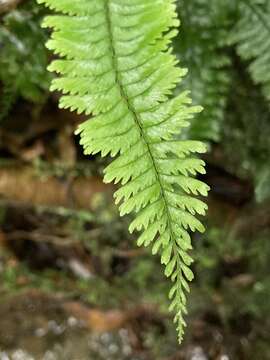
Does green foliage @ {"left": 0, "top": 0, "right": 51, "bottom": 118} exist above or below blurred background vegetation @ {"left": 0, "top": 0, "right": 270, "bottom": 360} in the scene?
above

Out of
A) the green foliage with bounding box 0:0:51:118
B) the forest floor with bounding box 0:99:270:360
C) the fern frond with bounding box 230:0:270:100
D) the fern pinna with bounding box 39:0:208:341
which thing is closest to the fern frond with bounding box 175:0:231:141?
the fern frond with bounding box 230:0:270:100

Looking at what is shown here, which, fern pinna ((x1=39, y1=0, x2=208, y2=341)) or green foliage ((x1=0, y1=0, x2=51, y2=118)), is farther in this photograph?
green foliage ((x1=0, y1=0, x2=51, y2=118))

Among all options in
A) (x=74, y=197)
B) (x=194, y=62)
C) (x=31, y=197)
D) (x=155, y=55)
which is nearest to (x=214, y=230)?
(x=74, y=197)

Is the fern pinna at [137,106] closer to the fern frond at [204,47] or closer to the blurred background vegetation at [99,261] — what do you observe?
the fern frond at [204,47]

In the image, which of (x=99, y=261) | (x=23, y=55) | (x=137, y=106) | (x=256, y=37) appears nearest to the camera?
(x=137, y=106)

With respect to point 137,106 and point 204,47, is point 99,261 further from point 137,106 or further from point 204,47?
point 137,106

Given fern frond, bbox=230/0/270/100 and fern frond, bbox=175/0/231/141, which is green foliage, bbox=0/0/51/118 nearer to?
fern frond, bbox=175/0/231/141

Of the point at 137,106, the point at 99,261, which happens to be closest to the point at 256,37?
the point at 137,106

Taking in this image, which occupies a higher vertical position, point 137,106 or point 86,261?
point 137,106
